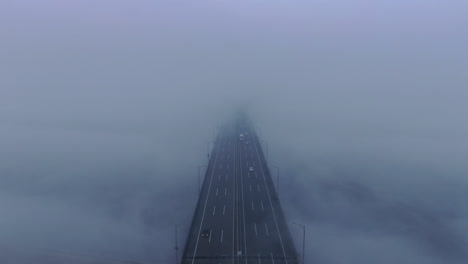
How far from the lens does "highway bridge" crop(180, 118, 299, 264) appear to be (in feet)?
102

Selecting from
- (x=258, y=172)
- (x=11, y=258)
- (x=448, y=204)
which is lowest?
(x=11, y=258)

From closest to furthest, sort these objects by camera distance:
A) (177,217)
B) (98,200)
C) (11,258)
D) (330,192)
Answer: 1. (11,258)
2. (177,217)
3. (98,200)
4. (330,192)

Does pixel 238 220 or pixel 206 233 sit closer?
pixel 206 233

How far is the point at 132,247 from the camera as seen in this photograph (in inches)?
1364

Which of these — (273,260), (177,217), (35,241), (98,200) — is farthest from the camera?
Result: (98,200)

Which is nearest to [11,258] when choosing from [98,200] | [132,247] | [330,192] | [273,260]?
[132,247]

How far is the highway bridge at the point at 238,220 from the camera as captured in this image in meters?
31.2

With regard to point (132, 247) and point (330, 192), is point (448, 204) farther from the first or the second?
point (132, 247)

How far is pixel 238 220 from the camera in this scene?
38031mm

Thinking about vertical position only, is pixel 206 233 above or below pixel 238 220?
below

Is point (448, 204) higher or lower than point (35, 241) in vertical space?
higher

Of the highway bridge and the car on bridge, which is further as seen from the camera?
the car on bridge

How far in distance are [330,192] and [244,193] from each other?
50.4 feet

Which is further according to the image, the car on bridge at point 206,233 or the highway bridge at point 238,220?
the car on bridge at point 206,233
